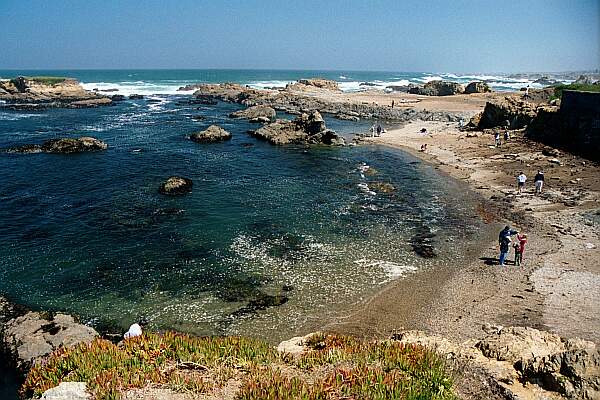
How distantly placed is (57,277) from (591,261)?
27.7m

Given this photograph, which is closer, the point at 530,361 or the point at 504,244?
the point at 530,361

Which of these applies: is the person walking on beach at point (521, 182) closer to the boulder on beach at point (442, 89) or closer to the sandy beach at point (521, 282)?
the sandy beach at point (521, 282)

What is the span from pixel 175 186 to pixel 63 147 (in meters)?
20.5

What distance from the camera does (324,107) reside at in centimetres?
8988

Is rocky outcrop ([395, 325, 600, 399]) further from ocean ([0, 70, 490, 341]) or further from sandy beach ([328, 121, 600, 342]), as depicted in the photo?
ocean ([0, 70, 490, 341])

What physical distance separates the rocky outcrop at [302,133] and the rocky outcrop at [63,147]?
21262 millimetres

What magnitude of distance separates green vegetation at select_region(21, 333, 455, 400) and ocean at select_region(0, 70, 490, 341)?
17.0 feet


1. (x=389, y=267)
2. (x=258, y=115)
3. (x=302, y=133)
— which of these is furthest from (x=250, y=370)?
(x=258, y=115)

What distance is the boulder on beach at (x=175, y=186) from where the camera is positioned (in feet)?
108

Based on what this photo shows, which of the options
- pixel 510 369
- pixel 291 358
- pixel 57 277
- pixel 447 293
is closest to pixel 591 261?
pixel 447 293

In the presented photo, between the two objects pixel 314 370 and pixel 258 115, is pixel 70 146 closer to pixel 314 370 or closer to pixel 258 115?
pixel 258 115

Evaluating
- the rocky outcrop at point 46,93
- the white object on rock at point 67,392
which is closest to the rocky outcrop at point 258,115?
the rocky outcrop at point 46,93

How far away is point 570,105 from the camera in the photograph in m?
43.7

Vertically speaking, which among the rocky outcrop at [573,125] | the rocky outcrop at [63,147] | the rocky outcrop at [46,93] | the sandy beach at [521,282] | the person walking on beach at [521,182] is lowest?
the sandy beach at [521,282]
